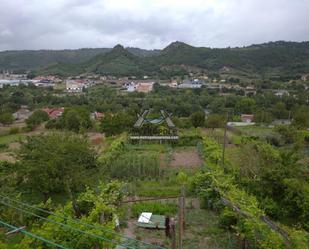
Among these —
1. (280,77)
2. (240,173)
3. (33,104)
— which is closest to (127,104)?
(33,104)

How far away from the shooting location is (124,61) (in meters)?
113

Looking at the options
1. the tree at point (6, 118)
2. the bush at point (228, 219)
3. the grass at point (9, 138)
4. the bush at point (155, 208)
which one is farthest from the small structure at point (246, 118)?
the bush at point (228, 219)

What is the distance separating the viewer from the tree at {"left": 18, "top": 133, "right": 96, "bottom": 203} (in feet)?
41.7

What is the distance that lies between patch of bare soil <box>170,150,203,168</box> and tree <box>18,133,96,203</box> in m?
7.38

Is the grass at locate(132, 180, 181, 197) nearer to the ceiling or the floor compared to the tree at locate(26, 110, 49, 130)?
nearer to the ceiling

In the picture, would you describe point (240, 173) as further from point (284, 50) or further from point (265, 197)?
point (284, 50)

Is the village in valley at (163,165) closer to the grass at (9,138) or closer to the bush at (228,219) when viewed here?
the bush at (228,219)

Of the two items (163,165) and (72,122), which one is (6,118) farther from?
(163,165)

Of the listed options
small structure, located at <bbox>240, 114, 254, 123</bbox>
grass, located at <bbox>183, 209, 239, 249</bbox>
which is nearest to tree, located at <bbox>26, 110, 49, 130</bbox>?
small structure, located at <bbox>240, 114, 254, 123</bbox>

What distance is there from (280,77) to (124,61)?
2004 inches

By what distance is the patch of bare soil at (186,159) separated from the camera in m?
20.3

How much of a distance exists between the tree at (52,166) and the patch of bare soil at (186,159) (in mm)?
7384

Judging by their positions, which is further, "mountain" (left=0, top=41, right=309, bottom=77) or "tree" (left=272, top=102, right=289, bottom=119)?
"mountain" (left=0, top=41, right=309, bottom=77)

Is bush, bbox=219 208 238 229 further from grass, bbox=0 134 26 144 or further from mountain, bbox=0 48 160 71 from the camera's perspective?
mountain, bbox=0 48 160 71
